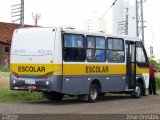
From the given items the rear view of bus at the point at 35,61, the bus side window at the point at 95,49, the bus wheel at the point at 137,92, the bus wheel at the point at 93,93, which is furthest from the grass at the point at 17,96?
the bus wheel at the point at 137,92

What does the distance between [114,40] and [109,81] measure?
1.92 m

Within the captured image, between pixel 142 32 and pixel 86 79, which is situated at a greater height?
pixel 142 32

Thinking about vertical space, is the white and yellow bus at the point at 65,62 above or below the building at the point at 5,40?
below

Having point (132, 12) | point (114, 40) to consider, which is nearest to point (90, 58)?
point (114, 40)

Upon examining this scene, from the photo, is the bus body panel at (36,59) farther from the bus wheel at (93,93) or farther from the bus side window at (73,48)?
the bus wheel at (93,93)

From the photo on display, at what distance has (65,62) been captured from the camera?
68.2 feet

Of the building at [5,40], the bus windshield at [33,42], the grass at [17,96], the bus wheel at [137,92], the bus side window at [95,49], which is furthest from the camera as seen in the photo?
the building at [5,40]

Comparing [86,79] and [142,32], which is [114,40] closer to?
[86,79]

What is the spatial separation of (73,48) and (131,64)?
4961mm

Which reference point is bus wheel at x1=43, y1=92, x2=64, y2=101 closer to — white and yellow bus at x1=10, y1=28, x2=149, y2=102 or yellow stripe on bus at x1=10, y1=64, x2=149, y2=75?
white and yellow bus at x1=10, y1=28, x2=149, y2=102

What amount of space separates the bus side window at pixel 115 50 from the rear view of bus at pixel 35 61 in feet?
12.4

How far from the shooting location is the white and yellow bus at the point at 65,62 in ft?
67.4

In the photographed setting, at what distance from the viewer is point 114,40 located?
24375mm

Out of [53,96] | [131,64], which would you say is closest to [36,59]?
[53,96]
